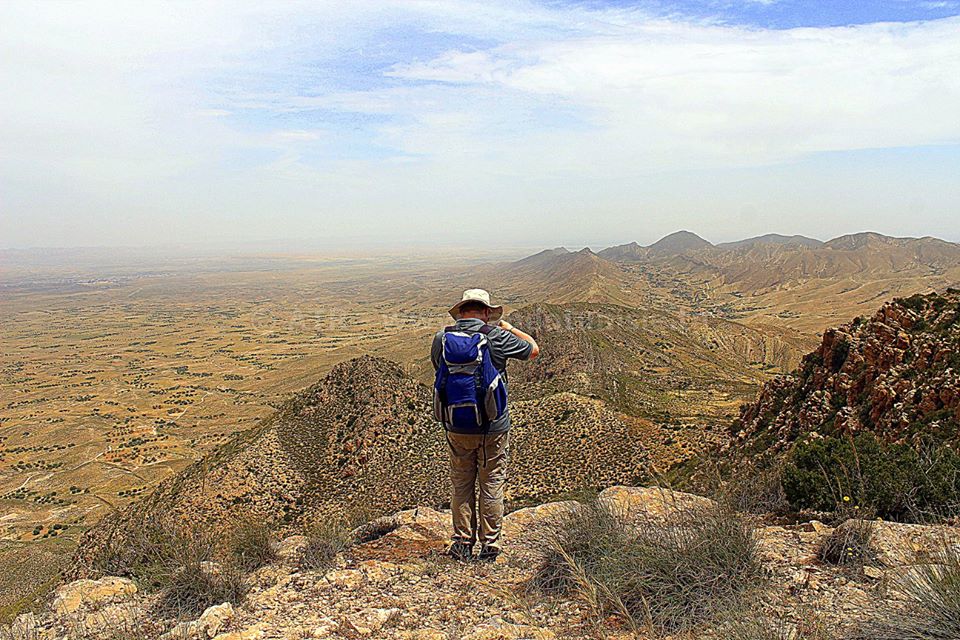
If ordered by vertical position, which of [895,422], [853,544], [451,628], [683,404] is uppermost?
[853,544]

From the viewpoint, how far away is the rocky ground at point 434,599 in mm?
3465

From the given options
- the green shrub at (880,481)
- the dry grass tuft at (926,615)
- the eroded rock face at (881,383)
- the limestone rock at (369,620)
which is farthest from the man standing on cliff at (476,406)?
the eroded rock face at (881,383)

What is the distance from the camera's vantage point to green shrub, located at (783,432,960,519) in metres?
5.28

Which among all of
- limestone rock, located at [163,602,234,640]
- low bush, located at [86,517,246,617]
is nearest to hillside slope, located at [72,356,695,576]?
low bush, located at [86,517,246,617]

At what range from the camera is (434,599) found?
4129 mm

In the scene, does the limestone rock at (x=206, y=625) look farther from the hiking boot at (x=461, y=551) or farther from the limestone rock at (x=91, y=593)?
the hiking boot at (x=461, y=551)

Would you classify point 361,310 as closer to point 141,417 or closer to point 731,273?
point 141,417

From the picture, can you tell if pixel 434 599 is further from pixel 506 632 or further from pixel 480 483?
pixel 480 483

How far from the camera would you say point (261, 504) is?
16.2m

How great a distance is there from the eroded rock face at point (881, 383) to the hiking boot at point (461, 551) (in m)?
9.01

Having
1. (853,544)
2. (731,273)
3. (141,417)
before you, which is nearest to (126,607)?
(853,544)

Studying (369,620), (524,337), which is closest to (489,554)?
(369,620)

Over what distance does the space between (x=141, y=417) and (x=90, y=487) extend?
2495 centimetres

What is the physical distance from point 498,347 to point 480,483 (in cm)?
132
